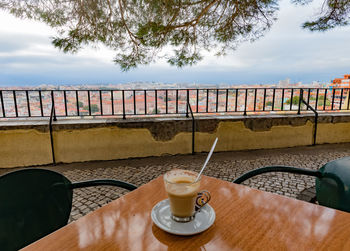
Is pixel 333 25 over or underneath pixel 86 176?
over

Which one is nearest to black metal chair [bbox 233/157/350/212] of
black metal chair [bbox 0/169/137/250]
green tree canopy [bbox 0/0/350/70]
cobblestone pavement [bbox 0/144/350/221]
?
black metal chair [bbox 0/169/137/250]

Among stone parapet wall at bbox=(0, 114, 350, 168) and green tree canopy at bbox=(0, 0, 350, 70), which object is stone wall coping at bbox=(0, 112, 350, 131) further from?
green tree canopy at bbox=(0, 0, 350, 70)

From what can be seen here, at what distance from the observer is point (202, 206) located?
0.89 metres

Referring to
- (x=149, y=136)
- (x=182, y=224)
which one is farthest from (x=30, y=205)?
(x=149, y=136)

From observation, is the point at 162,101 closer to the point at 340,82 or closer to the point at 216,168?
the point at 216,168

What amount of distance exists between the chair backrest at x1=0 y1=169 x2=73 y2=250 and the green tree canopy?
3.71 meters

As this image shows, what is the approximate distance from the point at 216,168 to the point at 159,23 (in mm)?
2981

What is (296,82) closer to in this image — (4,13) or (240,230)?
(240,230)

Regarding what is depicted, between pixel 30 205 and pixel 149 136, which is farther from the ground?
pixel 30 205

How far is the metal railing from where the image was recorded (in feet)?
14.4

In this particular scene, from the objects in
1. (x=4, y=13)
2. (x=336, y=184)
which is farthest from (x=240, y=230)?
(x=4, y=13)

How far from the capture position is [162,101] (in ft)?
16.4

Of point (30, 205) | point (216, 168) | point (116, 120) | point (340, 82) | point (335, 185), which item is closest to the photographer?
point (30, 205)

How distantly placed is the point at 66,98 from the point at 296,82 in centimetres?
582
